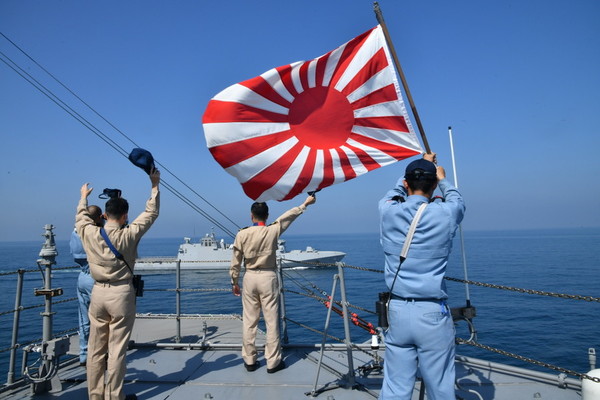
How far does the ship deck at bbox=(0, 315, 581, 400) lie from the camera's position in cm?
352

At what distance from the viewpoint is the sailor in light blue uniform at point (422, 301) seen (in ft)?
7.30

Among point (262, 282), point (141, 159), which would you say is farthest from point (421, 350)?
point (141, 159)

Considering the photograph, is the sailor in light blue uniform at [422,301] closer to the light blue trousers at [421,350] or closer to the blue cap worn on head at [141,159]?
the light blue trousers at [421,350]

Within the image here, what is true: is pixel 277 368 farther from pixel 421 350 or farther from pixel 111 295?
pixel 421 350

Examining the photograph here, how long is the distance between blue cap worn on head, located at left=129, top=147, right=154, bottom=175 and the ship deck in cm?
225

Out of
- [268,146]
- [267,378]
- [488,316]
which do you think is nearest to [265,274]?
[267,378]

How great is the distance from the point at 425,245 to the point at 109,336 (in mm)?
2795

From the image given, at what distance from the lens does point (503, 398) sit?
332 cm

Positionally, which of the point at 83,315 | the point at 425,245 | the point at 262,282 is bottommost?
the point at 83,315

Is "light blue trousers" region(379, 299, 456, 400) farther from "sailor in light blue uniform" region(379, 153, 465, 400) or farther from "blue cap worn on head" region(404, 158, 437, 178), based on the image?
"blue cap worn on head" region(404, 158, 437, 178)

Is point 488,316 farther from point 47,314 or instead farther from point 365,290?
point 47,314

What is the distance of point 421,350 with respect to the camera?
2.24m

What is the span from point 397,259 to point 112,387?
8.91 feet

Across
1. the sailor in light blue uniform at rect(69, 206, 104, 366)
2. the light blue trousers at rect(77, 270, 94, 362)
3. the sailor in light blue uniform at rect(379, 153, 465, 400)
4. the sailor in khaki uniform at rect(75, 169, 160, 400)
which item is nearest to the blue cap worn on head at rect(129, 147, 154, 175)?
the sailor in khaki uniform at rect(75, 169, 160, 400)
